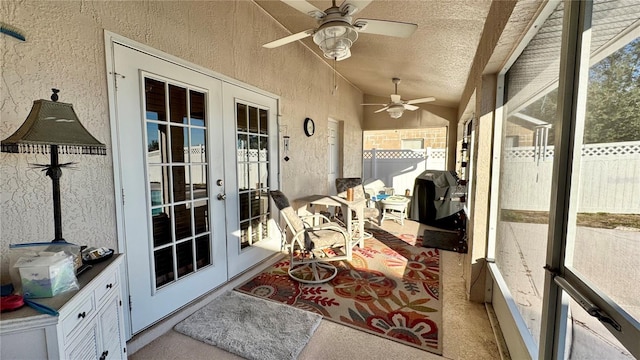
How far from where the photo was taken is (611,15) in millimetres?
900

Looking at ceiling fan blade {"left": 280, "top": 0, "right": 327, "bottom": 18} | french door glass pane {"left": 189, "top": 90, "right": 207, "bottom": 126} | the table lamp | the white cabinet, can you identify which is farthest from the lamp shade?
ceiling fan blade {"left": 280, "top": 0, "right": 327, "bottom": 18}

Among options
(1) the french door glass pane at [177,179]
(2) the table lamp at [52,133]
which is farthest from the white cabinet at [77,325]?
(1) the french door glass pane at [177,179]

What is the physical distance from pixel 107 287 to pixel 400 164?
260 inches

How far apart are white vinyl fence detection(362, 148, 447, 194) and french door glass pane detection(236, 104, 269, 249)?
4.38 meters

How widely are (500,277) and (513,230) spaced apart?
0.48 m

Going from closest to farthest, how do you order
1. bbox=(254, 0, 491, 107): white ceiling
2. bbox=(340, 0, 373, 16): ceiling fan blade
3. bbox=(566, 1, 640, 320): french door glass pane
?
1. bbox=(566, 1, 640, 320): french door glass pane
2. bbox=(340, 0, 373, 16): ceiling fan blade
3. bbox=(254, 0, 491, 107): white ceiling

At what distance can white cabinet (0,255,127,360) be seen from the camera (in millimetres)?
917

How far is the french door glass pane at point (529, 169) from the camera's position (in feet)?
4.50

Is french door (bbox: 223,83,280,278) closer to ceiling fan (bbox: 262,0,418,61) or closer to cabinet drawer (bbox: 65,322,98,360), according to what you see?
ceiling fan (bbox: 262,0,418,61)

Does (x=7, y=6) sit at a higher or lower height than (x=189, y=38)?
lower

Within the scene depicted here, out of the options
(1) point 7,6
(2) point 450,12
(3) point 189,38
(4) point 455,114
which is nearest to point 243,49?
(3) point 189,38

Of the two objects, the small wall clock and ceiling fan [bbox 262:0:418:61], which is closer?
ceiling fan [bbox 262:0:418:61]

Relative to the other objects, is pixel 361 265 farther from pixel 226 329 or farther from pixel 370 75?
pixel 370 75

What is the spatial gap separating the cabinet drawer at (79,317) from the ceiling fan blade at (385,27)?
2.15 meters
